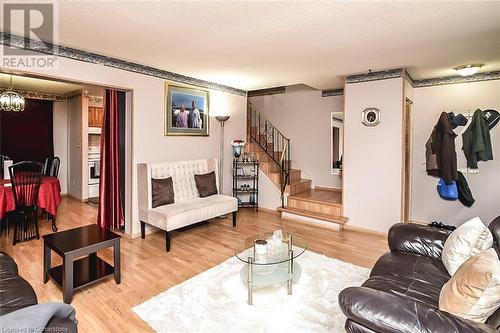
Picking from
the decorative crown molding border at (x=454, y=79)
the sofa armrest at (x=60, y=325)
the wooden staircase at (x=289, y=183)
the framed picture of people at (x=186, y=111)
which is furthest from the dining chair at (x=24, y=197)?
the decorative crown molding border at (x=454, y=79)

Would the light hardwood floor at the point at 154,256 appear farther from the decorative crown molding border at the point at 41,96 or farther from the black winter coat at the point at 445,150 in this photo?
the decorative crown molding border at the point at 41,96

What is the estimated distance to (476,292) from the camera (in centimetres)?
137

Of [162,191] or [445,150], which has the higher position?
[445,150]

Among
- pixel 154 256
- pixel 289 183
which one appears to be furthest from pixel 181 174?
pixel 289 183

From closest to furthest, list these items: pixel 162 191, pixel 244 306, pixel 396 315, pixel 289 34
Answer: pixel 396 315
pixel 244 306
pixel 289 34
pixel 162 191

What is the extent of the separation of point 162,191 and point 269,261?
2.15 metres

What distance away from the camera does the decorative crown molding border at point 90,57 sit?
2.96 metres

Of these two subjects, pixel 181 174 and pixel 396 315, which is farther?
pixel 181 174

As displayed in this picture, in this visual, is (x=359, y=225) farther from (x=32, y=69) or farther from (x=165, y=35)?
(x=32, y=69)

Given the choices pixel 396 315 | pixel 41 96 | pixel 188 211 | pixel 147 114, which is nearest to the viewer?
pixel 396 315

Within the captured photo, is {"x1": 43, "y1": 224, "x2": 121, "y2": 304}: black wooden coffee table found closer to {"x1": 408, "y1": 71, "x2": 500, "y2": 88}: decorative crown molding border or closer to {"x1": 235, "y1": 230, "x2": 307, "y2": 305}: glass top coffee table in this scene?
{"x1": 235, "y1": 230, "x2": 307, "y2": 305}: glass top coffee table

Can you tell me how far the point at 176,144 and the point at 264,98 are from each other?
10.5ft

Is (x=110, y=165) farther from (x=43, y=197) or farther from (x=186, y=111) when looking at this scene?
(x=186, y=111)

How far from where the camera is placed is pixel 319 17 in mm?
2420
